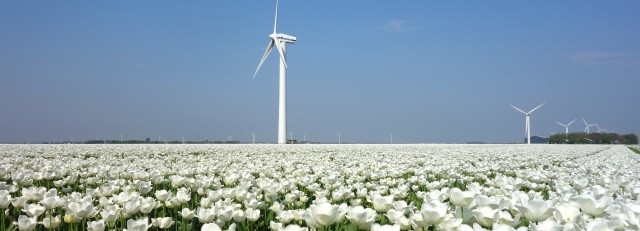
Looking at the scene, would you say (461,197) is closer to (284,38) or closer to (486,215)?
(486,215)

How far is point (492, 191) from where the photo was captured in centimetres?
610

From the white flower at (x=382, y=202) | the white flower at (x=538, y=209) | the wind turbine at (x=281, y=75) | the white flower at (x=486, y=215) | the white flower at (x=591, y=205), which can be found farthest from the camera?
the wind turbine at (x=281, y=75)

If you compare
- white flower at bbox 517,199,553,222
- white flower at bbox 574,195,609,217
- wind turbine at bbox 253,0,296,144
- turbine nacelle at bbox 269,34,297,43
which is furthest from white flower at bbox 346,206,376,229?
turbine nacelle at bbox 269,34,297,43

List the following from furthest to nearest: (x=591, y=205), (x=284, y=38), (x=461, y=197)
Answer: (x=284, y=38)
(x=461, y=197)
(x=591, y=205)

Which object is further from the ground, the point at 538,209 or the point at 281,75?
the point at 281,75

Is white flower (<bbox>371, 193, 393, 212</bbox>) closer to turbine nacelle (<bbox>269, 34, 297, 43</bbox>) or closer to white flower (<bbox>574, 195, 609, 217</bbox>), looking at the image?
white flower (<bbox>574, 195, 609, 217</bbox>)

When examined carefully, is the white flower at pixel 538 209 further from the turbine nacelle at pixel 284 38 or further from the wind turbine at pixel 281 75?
the turbine nacelle at pixel 284 38

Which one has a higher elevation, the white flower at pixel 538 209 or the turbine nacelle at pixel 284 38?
the turbine nacelle at pixel 284 38

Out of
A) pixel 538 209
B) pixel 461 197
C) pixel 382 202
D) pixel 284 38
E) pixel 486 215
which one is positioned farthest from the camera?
pixel 284 38

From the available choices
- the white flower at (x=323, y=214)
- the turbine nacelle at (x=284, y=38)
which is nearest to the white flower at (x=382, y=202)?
the white flower at (x=323, y=214)

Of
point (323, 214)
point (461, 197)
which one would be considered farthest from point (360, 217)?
point (461, 197)

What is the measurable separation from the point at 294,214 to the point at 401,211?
3.46 feet

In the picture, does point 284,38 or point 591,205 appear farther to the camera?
point 284,38

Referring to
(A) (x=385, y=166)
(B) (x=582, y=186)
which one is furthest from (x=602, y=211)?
(A) (x=385, y=166)
